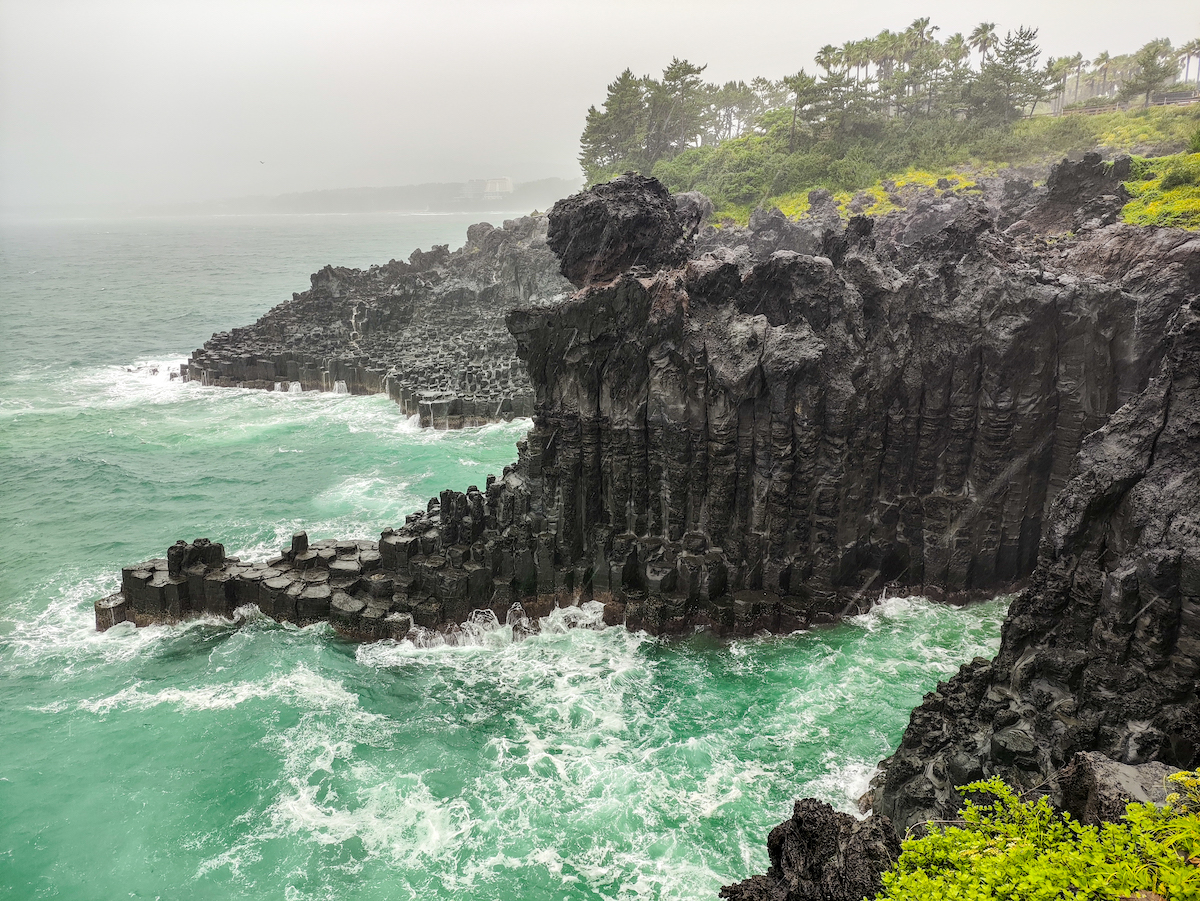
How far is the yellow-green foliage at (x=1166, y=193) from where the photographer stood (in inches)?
1204

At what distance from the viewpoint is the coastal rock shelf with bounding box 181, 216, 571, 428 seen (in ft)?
160

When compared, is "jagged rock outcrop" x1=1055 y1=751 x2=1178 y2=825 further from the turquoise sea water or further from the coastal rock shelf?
the coastal rock shelf

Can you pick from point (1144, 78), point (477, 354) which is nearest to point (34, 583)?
Answer: point (477, 354)

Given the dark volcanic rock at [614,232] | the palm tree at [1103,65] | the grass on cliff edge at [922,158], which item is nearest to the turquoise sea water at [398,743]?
the dark volcanic rock at [614,232]

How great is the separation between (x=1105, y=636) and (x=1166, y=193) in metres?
30.1

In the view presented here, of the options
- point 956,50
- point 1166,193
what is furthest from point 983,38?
point 1166,193

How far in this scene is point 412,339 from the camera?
201 ft

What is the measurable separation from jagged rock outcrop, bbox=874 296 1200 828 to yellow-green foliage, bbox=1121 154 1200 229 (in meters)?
20.7

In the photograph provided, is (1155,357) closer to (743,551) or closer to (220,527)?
(743,551)

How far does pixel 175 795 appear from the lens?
58.8 ft

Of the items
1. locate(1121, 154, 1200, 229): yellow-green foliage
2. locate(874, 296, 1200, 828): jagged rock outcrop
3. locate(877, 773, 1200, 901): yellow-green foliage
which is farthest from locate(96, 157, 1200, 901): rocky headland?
locate(877, 773, 1200, 901): yellow-green foliage

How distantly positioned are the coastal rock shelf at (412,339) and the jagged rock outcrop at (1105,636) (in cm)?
3469

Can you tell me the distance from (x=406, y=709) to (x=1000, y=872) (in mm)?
16292

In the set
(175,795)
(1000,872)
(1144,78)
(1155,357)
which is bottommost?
(175,795)
